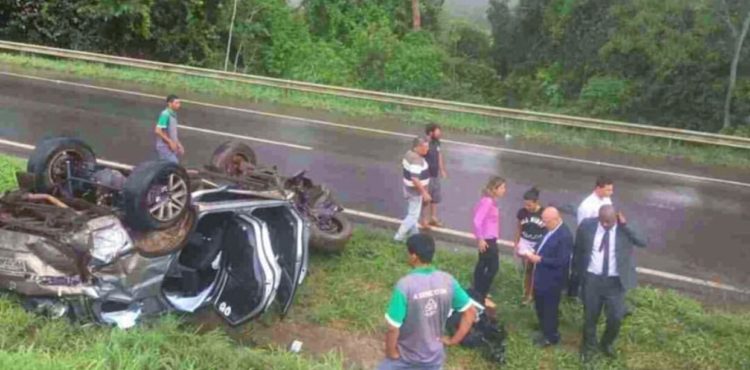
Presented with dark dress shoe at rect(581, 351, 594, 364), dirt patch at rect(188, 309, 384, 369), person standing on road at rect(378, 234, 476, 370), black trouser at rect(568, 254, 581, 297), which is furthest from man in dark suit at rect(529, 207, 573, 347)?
person standing on road at rect(378, 234, 476, 370)

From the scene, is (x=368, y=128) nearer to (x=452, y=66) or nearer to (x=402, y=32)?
(x=452, y=66)

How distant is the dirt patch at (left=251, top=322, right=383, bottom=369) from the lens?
7.84 metres

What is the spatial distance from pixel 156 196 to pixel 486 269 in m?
3.34

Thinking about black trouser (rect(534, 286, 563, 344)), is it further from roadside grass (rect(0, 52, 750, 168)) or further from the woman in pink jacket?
roadside grass (rect(0, 52, 750, 168))

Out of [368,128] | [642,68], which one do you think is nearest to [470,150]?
[368,128]

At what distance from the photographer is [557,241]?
7941 millimetres

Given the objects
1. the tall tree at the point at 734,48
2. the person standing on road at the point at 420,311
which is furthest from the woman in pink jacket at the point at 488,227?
the tall tree at the point at 734,48

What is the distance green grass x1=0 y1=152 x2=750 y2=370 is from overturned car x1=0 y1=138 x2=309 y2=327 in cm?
25

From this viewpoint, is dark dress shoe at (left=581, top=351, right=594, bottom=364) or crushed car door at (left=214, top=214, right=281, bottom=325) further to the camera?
dark dress shoe at (left=581, top=351, right=594, bottom=364)

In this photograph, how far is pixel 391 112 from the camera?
61.9ft

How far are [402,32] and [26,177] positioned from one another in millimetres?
28495

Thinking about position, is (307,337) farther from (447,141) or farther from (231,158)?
(447,141)

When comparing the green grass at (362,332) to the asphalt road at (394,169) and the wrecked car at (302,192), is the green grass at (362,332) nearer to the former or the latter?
the wrecked car at (302,192)

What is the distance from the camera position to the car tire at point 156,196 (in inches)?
271
